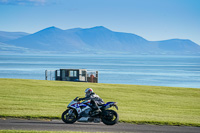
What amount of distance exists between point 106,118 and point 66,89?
17.6m

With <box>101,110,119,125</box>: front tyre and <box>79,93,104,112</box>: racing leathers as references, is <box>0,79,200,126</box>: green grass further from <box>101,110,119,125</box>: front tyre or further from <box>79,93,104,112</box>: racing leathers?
<box>79,93,104,112</box>: racing leathers

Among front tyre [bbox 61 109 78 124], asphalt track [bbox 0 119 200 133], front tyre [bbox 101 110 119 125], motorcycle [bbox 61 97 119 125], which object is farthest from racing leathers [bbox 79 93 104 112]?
front tyre [bbox 61 109 78 124]

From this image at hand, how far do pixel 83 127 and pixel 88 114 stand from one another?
65 centimetres

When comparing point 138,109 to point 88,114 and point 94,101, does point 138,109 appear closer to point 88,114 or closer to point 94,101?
point 88,114

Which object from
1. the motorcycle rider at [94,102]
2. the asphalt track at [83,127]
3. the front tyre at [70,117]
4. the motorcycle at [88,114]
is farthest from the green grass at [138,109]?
the motorcycle rider at [94,102]

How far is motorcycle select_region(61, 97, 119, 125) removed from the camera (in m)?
13.7

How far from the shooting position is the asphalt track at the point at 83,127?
12906mm

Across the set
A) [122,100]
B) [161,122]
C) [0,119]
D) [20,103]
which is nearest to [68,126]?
[0,119]

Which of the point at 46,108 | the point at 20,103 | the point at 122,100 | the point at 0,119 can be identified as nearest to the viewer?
the point at 0,119

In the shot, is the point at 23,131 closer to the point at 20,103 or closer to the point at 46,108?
the point at 46,108

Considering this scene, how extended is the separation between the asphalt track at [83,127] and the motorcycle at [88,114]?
0.76 feet

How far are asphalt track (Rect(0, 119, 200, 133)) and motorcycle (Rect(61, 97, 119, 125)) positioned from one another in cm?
23

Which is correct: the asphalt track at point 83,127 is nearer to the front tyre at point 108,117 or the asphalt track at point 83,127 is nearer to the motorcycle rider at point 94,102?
the front tyre at point 108,117

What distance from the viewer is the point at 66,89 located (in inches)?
1225
